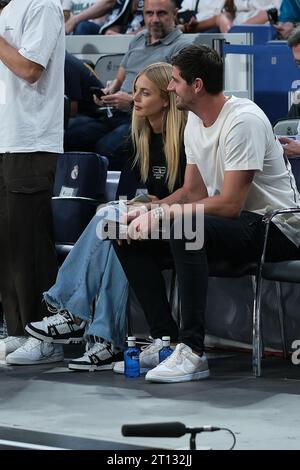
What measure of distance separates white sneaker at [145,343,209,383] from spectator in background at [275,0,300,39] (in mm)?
3922

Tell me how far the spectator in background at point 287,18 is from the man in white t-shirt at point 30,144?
3166mm

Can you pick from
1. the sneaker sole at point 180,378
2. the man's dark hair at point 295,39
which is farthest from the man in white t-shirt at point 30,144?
the man's dark hair at point 295,39

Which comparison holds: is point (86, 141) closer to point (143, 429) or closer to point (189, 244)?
point (189, 244)

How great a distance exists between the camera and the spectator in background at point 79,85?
7.50 meters

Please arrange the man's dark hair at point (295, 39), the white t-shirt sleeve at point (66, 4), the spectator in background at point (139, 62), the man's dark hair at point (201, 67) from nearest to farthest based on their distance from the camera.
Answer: the man's dark hair at point (201, 67)
the man's dark hair at point (295, 39)
the spectator in background at point (139, 62)
the white t-shirt sleeve at point (66, 4)

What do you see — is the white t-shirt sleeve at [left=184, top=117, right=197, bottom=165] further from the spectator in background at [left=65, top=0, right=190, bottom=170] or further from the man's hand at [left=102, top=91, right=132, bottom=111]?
the spectator in background at [left=65, top=0, right=190, bottom=170]

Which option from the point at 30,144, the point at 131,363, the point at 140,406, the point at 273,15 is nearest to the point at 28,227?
the point at 30,144

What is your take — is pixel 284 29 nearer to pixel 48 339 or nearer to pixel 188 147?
pixel 188 147

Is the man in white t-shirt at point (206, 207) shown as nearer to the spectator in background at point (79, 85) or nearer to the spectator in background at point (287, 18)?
the spectator in background at point (79, 85)

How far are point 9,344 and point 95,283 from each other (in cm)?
53

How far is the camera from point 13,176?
16.9 feet

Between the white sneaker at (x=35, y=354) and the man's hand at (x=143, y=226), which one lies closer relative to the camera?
the man's hand at (x=143, y=226)


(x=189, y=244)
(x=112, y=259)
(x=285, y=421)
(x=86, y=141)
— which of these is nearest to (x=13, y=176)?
(x=112, y=259)
